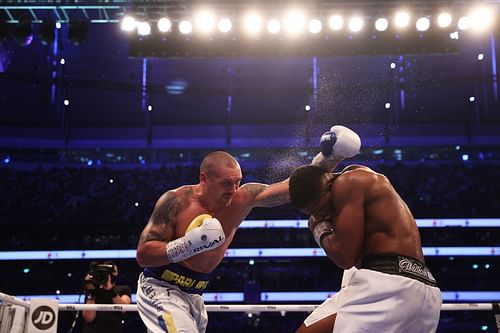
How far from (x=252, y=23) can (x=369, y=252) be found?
18.5ft

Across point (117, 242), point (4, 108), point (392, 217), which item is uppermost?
point (4, 108)

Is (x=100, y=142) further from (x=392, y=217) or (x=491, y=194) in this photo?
(x=392, y=217)

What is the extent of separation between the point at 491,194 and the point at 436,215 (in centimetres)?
183

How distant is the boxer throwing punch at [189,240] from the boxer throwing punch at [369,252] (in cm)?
49

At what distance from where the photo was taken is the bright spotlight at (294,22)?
7.38 meters

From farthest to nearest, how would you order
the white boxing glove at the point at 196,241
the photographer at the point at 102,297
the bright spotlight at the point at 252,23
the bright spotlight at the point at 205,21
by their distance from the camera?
the bright spotlight at the point at 252,23, the bright spotlight at the point at 205,21, the photographer at the point at 102,297, the white boxing glove at the point at 196,241

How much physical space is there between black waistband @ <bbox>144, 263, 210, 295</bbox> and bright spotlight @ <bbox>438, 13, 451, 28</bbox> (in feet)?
19.3

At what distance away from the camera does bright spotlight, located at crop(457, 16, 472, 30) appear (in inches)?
291

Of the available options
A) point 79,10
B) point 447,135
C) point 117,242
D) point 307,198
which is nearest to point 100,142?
point 117,242

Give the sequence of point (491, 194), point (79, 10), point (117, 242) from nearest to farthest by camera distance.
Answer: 1. point (79, 10)
2. point (117, 242)
3. point (491, 194)

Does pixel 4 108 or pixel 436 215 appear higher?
pixel 4 108

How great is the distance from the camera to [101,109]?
14781 mm

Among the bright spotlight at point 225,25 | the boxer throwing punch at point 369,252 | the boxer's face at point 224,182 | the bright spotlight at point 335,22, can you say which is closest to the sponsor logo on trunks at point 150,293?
the boxer's face at point 224,182

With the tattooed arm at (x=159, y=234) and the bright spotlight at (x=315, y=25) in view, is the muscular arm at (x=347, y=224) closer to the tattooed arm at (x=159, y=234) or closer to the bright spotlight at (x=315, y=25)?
the tattooed arm at (x=159, y=234)
